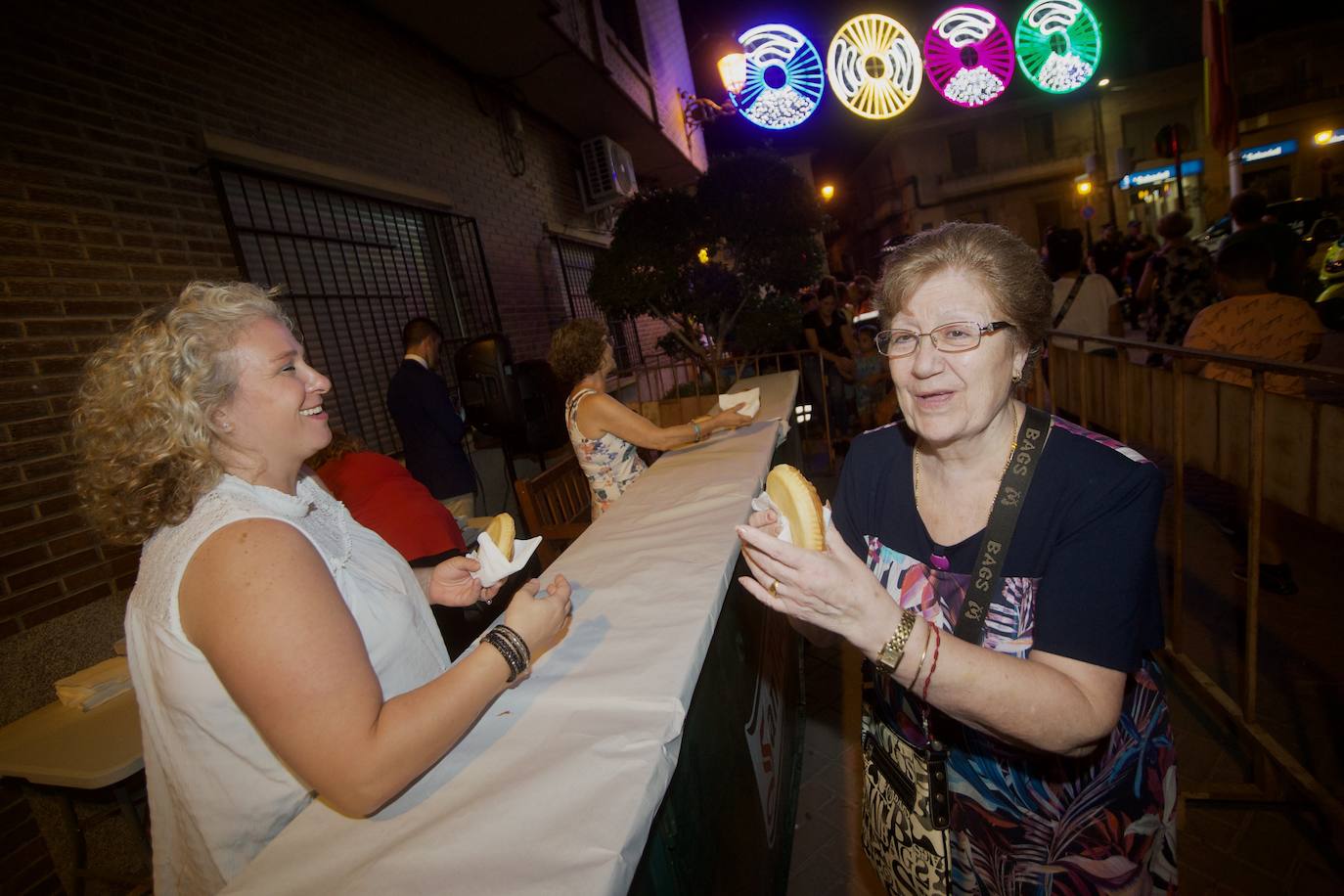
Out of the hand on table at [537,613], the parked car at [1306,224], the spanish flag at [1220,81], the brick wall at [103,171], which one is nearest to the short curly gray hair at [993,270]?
the hand on table at [537,613]

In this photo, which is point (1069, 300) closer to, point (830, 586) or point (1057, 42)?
point (830, 586)

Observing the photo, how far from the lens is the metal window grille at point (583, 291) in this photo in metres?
9.77

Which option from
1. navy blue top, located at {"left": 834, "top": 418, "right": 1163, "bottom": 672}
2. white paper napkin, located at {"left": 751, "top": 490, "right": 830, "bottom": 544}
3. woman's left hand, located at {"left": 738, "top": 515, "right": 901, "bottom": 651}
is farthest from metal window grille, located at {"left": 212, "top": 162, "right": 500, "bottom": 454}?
navy blue top, located at {"left": 834, "top": 418, "right": 1163, "bottom": 672}

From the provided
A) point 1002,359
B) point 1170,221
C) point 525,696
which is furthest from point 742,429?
point 1170,221

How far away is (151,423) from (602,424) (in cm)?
263

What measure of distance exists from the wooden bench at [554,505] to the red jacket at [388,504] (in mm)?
521

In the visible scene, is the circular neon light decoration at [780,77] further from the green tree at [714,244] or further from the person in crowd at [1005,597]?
the person in crowd at [1005,597]

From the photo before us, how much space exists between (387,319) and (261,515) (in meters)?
5.42

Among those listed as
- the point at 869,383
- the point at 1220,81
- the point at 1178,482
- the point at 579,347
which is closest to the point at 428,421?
the point at 579,347

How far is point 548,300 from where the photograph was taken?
9055mm

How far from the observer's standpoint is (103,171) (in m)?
3.50

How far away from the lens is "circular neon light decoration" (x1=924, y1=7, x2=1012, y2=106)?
782 cm

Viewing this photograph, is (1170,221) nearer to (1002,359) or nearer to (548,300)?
(1002,359)

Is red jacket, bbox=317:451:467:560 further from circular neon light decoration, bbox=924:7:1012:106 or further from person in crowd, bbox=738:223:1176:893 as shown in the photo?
circular neon light decoration, bbox=924:7:1012:106
